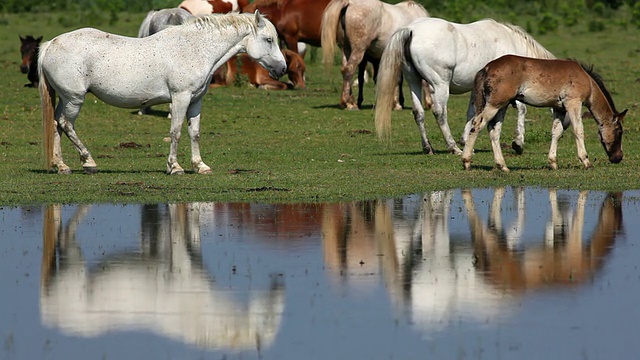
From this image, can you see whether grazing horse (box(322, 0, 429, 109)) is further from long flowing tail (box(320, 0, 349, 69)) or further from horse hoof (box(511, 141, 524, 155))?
horse hoof (box(511, 141, 524, 155))

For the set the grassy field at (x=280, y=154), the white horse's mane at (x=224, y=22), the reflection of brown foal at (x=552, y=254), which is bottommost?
the grassy field at (x=280, y=154)

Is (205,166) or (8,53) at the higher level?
(205,166)

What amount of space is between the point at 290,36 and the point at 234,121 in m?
4.95

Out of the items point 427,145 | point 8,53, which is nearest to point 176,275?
point 427,145

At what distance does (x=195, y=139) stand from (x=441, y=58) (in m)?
4.02

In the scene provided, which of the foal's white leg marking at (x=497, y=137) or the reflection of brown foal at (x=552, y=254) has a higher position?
the reflection of brown foal at (x=552, y=254)

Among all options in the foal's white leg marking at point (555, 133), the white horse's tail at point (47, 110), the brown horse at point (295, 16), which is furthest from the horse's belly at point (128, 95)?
the brown horse at point (295, 16)

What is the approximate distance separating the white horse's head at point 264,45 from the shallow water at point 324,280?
3376 mm

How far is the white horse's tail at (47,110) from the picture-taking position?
50.2 feet

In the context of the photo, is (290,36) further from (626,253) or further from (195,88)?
(626,253)

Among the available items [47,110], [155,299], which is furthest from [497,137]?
[155,299]

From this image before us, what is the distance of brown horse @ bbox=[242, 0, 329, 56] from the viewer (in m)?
26.8

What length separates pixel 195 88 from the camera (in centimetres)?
1530

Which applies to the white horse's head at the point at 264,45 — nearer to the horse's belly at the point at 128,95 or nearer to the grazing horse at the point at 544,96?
the horse's belly at the point at 128,95
